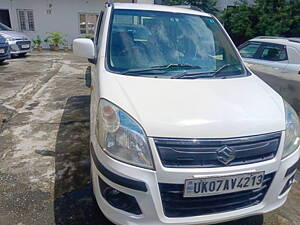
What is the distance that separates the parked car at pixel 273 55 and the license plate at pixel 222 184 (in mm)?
3191

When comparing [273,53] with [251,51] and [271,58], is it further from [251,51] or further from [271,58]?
[251,51]

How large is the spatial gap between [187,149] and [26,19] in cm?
1814

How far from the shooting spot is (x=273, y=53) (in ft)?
18.5

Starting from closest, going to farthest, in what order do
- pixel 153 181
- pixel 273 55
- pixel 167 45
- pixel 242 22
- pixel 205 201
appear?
pixel 153 181 < pixel 205 201 < pixel 167 45 < pixel 273 55 < pixel 242 22

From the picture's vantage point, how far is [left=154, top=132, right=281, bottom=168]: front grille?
1.68 meters

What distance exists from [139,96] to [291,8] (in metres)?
12.1

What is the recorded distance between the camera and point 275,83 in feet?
14.4

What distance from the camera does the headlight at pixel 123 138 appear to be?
1.70 metres

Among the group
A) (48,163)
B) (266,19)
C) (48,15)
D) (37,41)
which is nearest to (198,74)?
(48,163)

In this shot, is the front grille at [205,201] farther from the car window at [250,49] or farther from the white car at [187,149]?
the car window at [250,49]

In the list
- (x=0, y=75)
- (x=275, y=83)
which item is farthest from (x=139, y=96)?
(x=0, y=75)

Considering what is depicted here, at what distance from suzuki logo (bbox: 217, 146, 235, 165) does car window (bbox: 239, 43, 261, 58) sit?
4.90 metres

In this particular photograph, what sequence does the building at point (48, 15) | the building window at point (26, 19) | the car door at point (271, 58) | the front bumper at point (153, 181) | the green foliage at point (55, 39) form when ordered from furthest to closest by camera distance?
the building window at point (26, 19) < the building at point (48, 15) < the green foliage at point (55, 39) < the car door at point (271, 58) < the front bumper at point (153, 181)

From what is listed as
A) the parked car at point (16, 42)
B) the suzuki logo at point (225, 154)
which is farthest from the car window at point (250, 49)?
the parked car at point (16, 42)
